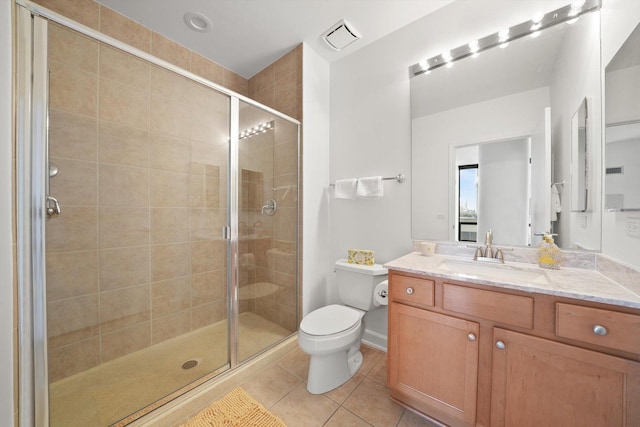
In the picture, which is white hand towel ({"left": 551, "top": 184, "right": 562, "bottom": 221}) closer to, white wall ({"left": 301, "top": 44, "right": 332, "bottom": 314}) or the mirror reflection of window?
the mirror reflection of window

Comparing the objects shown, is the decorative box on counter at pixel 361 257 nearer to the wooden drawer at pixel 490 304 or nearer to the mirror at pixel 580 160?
the wooden drawer at pixel 490 304

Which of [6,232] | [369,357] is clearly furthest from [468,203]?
[6,232]

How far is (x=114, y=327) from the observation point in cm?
156

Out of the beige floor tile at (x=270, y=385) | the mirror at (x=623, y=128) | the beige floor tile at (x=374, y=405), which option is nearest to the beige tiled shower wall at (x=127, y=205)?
the beige floor tile at (x=270, y=385)

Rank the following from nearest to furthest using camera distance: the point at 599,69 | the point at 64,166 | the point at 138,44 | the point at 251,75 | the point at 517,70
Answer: the point at 599,69 → the point at 64,166 → the point at 517,70 → the point at 138,44 → the point at 251,75

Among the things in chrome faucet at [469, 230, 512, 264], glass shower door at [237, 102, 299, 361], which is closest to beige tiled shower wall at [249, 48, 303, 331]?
glass shower door at [237, 102, 299, 361]

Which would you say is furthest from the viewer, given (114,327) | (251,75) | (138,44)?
(251,75)

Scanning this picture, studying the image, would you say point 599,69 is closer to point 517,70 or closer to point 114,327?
point 517,70

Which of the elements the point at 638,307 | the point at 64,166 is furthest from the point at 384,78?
the point at 64,166

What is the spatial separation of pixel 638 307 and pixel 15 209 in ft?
7.33

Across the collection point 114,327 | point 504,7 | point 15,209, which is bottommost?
point 114,327

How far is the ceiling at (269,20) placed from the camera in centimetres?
154

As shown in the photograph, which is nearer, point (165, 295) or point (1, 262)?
point (1, 262)

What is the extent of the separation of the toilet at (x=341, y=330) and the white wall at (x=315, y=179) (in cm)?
34
